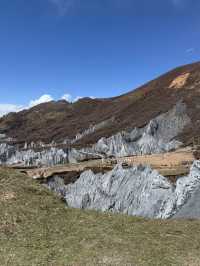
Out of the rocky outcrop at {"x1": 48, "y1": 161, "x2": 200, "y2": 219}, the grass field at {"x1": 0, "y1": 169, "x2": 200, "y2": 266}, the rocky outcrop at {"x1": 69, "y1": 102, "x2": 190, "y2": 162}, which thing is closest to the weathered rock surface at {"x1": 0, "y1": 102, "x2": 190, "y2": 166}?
the rocky outcrop at {"x1": 69, "y1": 102, "x2": 190, "y2": 162}

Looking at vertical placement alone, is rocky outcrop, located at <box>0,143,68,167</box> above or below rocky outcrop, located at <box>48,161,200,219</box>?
above

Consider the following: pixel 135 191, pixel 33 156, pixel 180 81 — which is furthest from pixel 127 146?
pixel 135 191

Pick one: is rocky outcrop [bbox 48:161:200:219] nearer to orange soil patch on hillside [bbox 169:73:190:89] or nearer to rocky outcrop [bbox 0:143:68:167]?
rocky outcrop [bbox 0:143:68:167]

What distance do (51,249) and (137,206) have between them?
46.8 meters

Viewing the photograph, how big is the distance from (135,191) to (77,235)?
154 feet

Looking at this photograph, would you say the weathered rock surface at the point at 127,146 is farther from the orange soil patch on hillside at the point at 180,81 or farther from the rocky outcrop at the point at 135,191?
the rocky outcrop at the point at 135,191

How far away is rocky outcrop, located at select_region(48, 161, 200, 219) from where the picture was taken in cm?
5712

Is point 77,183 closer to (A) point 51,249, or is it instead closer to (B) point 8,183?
(B) point 8,183

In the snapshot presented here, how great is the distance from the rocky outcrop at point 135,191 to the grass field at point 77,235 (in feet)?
81.1

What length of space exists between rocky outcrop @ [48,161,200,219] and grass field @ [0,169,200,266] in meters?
24.7

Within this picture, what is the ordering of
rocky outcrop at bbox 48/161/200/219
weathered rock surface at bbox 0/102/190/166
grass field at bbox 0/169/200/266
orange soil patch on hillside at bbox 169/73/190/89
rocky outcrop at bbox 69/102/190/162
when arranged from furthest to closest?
orange soil patch on hillside at bbox 169/73/190/89, rocky outcrop at bbox 69/102/190/162, weathered rock surface at bbox 0/102/190/166, rocky outcrop at bbox 48/161/200/219, grass field at bbox 0/169/200/266

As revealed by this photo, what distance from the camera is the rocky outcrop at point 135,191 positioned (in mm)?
57125

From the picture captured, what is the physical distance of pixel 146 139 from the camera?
13975 cm

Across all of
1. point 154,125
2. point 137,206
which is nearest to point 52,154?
point 154,125
